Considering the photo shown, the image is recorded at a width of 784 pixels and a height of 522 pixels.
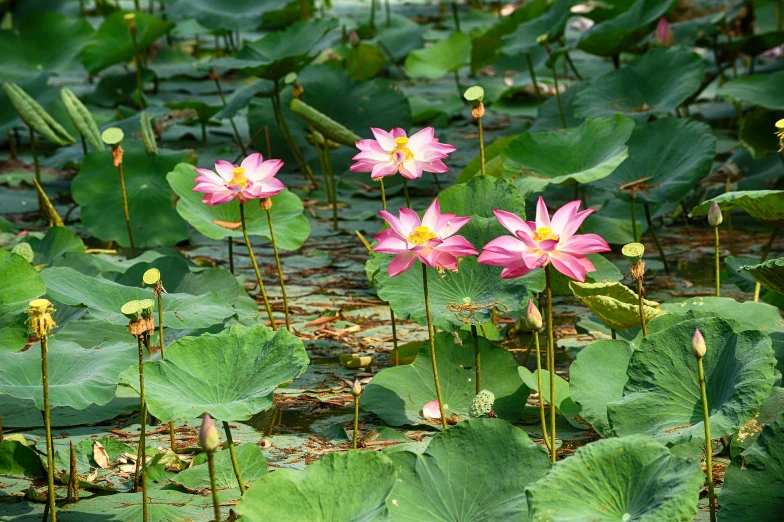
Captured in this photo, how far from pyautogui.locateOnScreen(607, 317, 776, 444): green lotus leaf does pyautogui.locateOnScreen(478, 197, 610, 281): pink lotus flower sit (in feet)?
0.59

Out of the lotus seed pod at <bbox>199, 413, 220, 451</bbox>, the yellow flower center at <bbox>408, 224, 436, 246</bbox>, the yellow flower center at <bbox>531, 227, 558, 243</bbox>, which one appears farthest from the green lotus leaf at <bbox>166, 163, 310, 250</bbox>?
the lotus seed pod at <bbox>199, 413, 220, 451</bbox>

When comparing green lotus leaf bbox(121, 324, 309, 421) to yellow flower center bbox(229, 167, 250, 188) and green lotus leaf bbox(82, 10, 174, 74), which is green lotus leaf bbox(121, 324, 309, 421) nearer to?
yellow flower center bbox(229, 167, 250, 188)

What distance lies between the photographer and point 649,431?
4.74ft

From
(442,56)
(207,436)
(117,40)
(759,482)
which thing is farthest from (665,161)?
(117,40)

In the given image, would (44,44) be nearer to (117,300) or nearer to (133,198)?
(133,198)

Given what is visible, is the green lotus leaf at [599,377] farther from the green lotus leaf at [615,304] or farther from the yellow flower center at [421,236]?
the yellow flower center at [421,236]

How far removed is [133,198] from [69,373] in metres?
1.30

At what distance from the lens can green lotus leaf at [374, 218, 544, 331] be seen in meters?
1.74

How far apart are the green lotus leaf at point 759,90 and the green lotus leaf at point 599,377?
1734 millimetres

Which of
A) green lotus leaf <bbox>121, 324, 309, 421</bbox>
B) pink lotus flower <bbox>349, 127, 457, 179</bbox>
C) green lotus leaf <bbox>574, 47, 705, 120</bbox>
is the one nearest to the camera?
green lotus leaf <bbox>121, 324, 309, 421</bbox>

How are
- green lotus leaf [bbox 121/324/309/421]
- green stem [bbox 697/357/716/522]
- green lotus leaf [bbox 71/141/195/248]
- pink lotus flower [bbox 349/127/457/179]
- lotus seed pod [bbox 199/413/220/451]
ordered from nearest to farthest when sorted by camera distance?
lotus seed pod [bbox 199/413/220/451]
green stem [bbox 697/357/716/522]
green lotus leaf [bbox 121/324/309/421]
pink lotus flower [bbox 349/127/457/179]
green lotus leaf [bbox 71/141/195/248]

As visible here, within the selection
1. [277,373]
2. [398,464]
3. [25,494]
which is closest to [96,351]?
[25,494]

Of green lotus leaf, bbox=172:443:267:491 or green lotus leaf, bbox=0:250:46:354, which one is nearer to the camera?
green lotus leaf, bbox=172:443:267:491

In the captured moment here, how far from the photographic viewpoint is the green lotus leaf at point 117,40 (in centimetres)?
420
